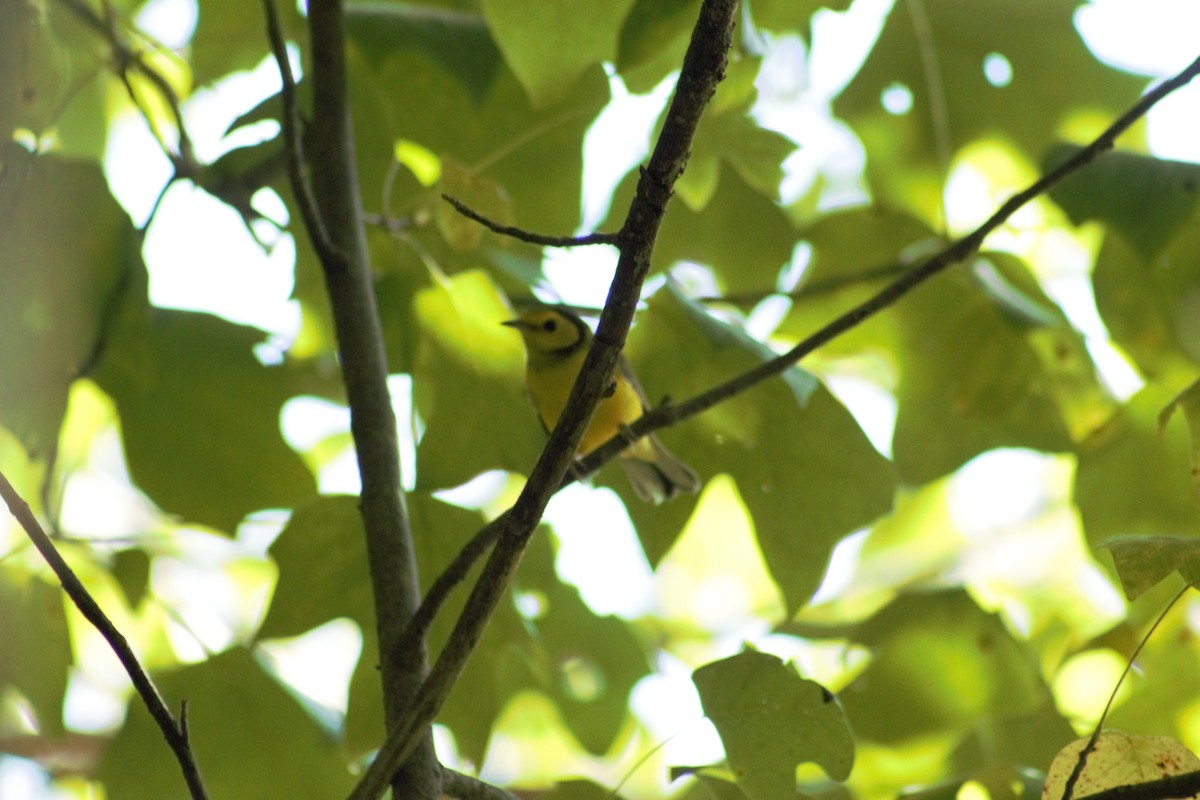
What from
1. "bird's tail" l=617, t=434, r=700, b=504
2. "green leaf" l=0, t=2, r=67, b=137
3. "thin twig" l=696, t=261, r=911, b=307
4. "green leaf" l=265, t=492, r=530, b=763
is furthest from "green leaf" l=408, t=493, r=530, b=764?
"green leaf" l=0, t=2, r=67, b=137

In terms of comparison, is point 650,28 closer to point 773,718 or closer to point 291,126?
point 291,126

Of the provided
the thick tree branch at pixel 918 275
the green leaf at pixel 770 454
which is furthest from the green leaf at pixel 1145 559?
the green leaf at pixel 770 454

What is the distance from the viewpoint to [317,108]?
175 centimetres

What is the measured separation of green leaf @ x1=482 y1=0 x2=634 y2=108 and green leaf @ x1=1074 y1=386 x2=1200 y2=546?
1136 mm

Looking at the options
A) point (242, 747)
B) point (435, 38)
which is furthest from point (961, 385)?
point (242, 747)

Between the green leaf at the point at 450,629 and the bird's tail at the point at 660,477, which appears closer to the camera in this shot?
the green leaf at the point at 450,629

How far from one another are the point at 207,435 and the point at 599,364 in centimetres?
118

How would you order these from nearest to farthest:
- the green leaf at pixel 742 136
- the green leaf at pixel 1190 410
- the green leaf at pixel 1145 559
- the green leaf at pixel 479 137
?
1. the green leaf at pixel 1145 559
2. the green leaf at pixel 1190 410
3. the green leaf at pixel 742 136
4. the green leaf at pixel 479 137

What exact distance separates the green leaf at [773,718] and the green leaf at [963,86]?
1.37 metres

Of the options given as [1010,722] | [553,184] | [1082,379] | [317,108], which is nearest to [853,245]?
[1082,379]

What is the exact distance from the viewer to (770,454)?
1.83 m

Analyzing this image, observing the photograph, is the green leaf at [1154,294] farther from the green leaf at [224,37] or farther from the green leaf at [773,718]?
the green leaf at [224,37]

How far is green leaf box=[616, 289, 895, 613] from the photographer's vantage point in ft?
5.83

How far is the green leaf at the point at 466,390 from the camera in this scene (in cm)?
187
